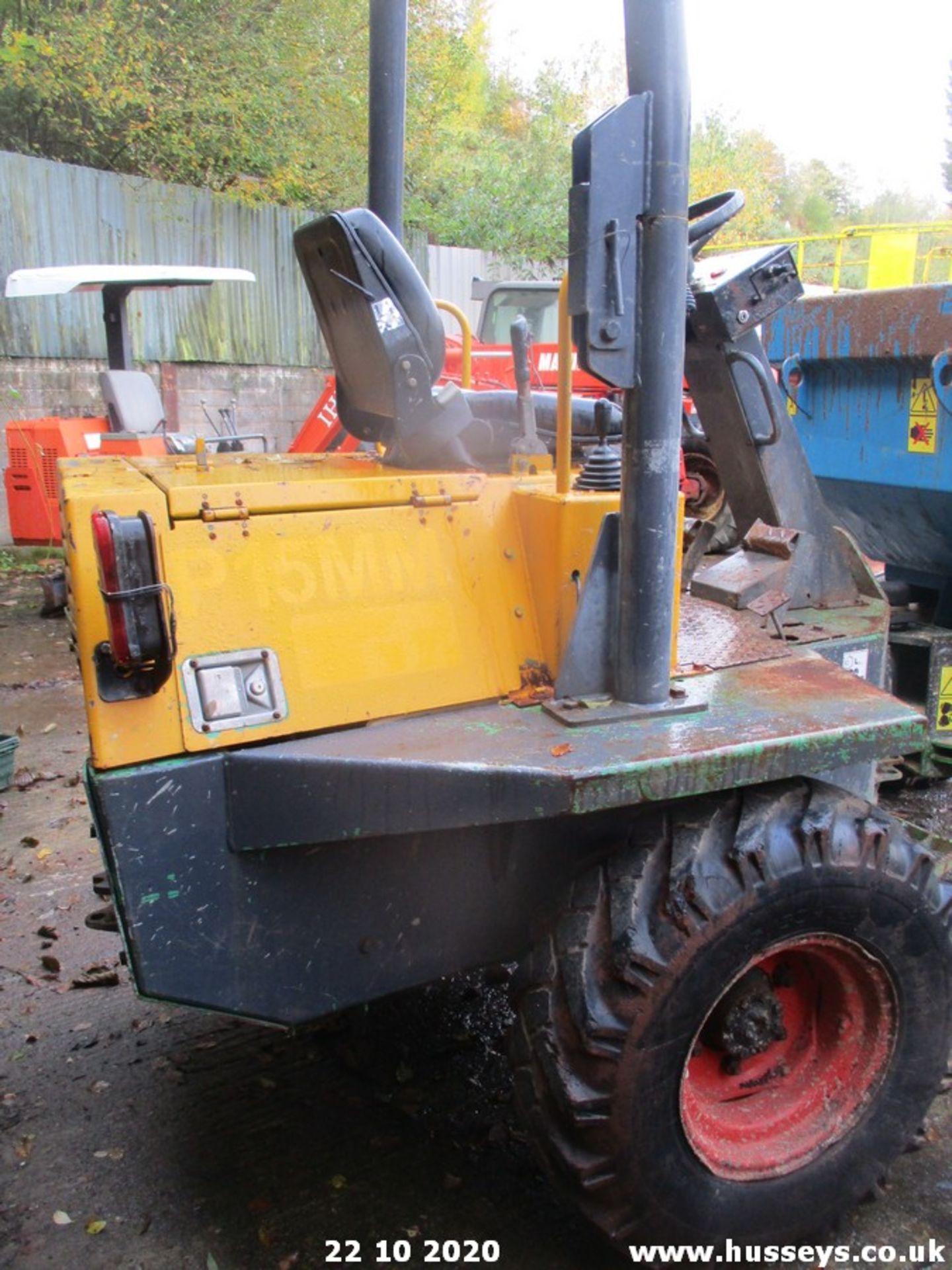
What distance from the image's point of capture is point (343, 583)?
2211 millimetres

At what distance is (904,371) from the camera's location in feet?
13.3

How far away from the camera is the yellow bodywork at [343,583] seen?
80.4 inches

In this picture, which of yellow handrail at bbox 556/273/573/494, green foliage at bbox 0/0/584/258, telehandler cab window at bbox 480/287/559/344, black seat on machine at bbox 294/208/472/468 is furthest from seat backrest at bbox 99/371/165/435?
yellow handrail at bbox 556/273/573/494

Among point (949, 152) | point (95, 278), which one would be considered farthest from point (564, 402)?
point (949, 152)

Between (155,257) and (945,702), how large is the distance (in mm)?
9852

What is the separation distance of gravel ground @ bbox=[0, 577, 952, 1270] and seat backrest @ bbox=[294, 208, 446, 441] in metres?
1.71

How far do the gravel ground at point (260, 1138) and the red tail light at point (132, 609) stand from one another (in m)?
1.27

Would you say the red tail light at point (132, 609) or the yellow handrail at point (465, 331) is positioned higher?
the yellow handrail at point (465, 331)

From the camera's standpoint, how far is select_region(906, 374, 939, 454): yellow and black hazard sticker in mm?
3947

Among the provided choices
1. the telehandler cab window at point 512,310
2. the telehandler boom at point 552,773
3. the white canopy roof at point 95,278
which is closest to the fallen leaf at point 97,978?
the telehandler boom at point 552,773

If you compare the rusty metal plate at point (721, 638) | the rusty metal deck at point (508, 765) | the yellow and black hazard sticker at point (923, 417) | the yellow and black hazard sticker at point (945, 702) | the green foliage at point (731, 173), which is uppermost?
the green foliage at point (731, 173)

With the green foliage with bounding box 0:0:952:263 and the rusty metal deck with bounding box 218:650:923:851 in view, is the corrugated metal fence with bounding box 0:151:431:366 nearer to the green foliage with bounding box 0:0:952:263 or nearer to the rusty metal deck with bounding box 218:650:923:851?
the green foliage with bounding box 0:0:952:263

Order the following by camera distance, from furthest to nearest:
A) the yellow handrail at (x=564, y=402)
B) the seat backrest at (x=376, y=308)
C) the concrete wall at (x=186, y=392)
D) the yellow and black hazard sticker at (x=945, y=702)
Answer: the concrete wall at (x=186, y=392) → the yellow and black hazard sticker at (x=945, y=702) → the seat backrest at (x=376, y=308) → the yellow handrail at (x=564, y=402)

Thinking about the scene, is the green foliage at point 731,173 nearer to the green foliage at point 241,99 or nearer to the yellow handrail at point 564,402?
the green foliage at point 241,99
